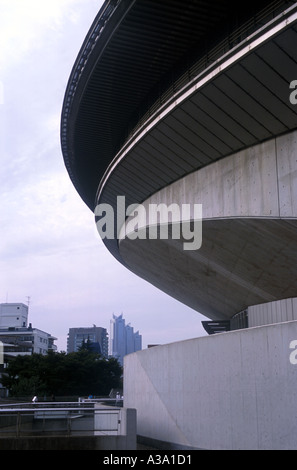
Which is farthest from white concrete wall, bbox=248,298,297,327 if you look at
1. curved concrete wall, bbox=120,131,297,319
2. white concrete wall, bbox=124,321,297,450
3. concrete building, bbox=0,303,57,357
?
concrete building, bbox=0,303,57,357

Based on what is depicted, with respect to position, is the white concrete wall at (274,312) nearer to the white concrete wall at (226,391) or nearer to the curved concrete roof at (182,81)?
the curved concrete roof at (182,81)

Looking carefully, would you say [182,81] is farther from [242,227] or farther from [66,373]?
[66,373]

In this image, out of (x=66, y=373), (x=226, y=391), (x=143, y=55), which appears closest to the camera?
(x=226, y=391)

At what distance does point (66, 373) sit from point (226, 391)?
144 feet

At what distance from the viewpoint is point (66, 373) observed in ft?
178

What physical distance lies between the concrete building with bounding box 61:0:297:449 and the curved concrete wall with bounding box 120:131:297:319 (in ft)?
0.17

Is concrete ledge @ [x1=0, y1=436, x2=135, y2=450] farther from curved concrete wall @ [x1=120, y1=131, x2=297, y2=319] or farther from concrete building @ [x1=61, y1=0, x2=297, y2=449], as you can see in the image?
curved concrete wall @ [x1=120, y1=131, x2=297, y2=319]

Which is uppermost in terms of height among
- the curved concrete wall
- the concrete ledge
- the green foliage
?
the curved concrete wall

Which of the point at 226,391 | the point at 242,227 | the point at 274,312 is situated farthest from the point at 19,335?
the point at 226,391

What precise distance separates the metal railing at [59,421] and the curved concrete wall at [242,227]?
598 cm

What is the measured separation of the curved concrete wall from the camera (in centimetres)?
1387

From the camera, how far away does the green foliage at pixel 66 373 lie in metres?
51.9

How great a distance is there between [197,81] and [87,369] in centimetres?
4556

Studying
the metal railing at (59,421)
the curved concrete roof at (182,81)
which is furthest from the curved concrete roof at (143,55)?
the metal railing at (59,421)
